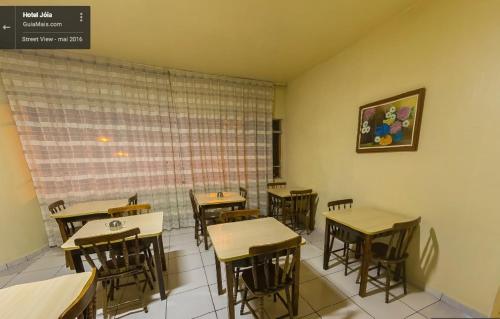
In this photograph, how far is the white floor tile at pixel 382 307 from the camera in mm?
1658

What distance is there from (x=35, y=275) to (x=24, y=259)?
57cm

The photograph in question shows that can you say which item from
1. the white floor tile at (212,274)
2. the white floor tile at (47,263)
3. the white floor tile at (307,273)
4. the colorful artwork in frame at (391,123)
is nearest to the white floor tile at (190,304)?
the white floor tile at (212,274)

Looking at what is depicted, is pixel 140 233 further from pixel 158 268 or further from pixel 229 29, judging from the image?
pixel 229 29

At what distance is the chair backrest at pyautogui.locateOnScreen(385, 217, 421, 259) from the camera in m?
1.67

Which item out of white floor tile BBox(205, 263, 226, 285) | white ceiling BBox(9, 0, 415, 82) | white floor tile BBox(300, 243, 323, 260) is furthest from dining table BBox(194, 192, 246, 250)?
white ceiling BBox(9, 0, 415, 82)

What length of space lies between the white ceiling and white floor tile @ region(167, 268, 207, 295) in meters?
3.03

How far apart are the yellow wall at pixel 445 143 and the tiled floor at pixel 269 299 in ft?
1.40

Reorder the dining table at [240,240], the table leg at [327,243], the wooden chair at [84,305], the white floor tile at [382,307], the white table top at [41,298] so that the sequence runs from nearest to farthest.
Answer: the wooden chair at [84,305]
the white table top at [41,298]
the dining table at [240,240]
the white floor tile at [382,307]
the table leg at [327,243]

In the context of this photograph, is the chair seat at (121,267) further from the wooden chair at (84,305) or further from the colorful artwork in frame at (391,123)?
the colorful artwork in frame at (391,123)

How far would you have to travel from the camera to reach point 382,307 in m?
1.74

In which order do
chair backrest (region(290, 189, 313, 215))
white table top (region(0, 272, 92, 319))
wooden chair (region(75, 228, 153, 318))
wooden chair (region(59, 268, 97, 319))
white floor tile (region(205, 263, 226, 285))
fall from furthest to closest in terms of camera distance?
chair backrest (region(290, 189, 313, 215)) → white floor tile (region(205, 263, 226, 285)) → wooden chair (region(75, 228, 153, 318)) → white table top (region(0, 272, 92, 319)) → wooden chair (region(59, 268, 97, 319))

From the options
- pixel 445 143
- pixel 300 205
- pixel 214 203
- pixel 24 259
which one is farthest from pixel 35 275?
pixel 445 143

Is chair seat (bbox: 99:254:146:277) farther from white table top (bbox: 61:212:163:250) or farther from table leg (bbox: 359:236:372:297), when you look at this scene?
table leg (bbox: 359:236:372:297)

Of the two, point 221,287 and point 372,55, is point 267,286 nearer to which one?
point 221,287
